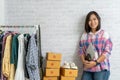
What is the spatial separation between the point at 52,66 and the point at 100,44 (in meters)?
0.65

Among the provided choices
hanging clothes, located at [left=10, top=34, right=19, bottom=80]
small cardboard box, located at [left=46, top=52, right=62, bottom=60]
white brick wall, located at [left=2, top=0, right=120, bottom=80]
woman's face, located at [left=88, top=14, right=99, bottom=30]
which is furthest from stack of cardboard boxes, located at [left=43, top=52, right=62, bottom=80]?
woman's face, located at [left=88, top=14, right=99, bottom=30]

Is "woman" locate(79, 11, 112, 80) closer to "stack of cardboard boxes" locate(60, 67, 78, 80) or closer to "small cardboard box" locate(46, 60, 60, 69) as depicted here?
"stack of cardboard boxes" locate(60, 67, 78, 80)

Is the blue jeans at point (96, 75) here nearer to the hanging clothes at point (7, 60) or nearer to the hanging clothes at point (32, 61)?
the hanging clothes at point (32, 61)

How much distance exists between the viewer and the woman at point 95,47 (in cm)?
268

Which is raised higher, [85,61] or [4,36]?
[4,36]

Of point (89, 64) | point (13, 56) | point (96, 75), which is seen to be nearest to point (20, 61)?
point (13, 56)

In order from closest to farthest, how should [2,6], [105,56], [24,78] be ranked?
[24,78] → [105,56] → [2,6]

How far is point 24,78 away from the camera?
7.55 ft

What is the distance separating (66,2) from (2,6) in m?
0.84

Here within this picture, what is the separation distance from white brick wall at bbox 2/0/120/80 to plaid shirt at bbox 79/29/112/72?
0.55 ft

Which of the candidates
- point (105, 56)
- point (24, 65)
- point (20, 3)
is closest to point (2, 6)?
point (20, 3)

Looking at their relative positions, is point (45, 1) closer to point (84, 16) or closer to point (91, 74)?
point (84, 16)

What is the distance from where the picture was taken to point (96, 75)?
8.86 feet

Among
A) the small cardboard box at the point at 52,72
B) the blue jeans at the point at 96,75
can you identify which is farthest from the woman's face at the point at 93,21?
the small cardboard box at the point at 52,72
